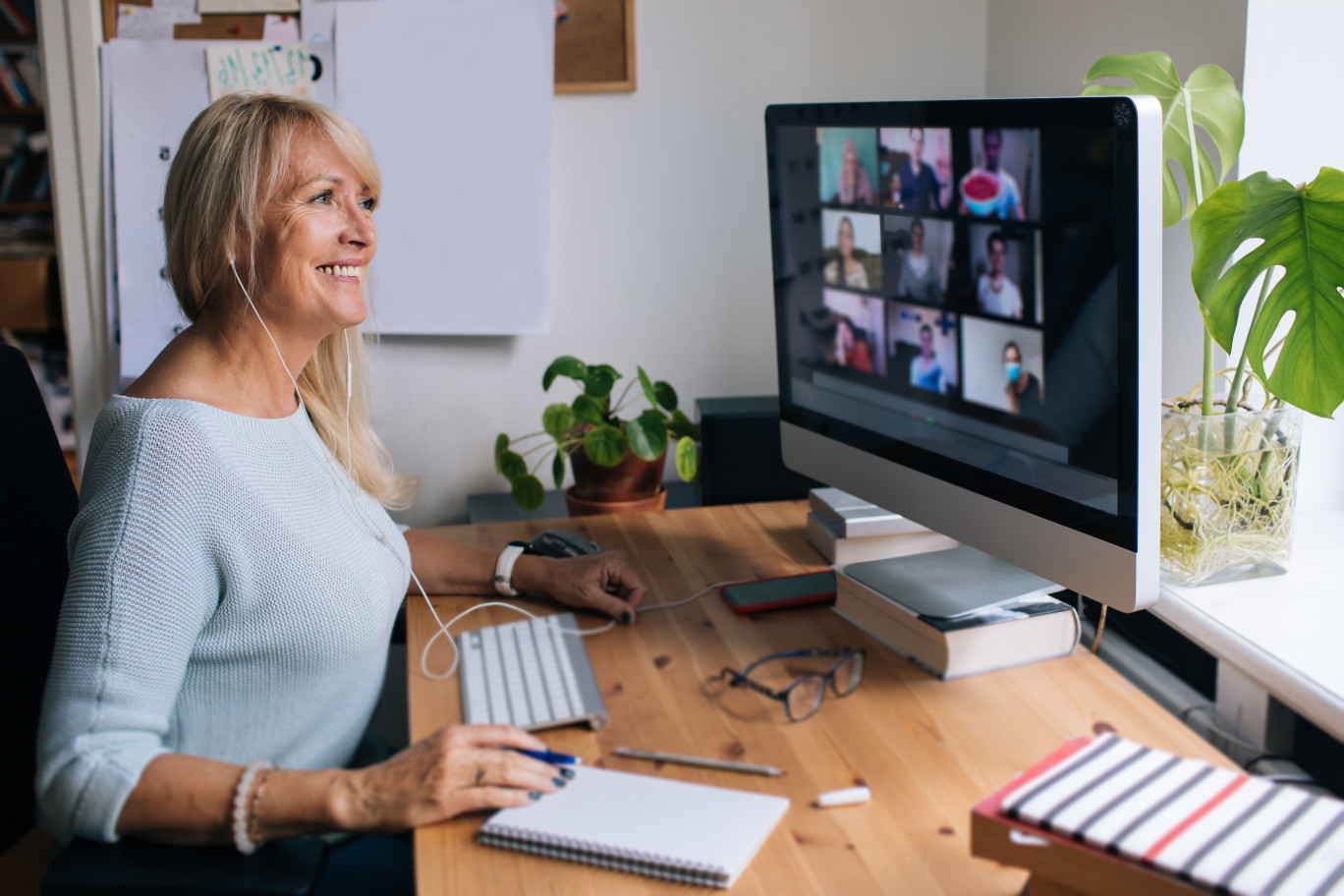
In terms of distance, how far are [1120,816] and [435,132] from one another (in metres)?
1.59

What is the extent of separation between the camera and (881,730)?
3.02ft

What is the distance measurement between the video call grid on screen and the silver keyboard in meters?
0.43

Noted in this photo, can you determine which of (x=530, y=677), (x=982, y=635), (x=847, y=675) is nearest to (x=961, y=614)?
(x=982, y=635)

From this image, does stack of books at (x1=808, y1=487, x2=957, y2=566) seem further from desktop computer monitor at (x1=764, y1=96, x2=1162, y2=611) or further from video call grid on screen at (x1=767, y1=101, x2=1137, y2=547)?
video call grid on screen at (x1=767, y1=101, x2=1137, y2=547)

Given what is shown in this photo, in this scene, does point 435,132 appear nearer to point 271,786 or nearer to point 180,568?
point 180,568

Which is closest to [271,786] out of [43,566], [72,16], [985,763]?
[43,566]

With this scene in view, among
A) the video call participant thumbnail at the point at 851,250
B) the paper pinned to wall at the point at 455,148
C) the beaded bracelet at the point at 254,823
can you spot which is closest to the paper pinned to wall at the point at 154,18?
the paper pinned to wall at the point at 455,148

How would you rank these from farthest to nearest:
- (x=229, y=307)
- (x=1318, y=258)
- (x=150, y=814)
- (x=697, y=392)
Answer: (x=697, y=392) → (x=229, y=307) → (x=1318, y=258) → (x=150, y=814)

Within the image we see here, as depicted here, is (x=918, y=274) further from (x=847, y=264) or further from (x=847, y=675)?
(x=847, y=675)

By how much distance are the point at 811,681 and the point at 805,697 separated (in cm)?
3

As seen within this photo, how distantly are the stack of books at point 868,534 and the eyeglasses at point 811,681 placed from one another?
234 millimetres

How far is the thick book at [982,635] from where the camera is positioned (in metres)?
0.99

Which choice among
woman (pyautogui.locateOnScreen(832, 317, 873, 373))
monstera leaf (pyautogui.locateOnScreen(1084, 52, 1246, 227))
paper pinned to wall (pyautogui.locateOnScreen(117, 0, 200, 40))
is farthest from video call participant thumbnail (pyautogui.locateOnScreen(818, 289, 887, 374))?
paper pinned to wall (pyautogui.locateOnScreen(117, 0, 200, 40))

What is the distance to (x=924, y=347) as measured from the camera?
1.07 meters
